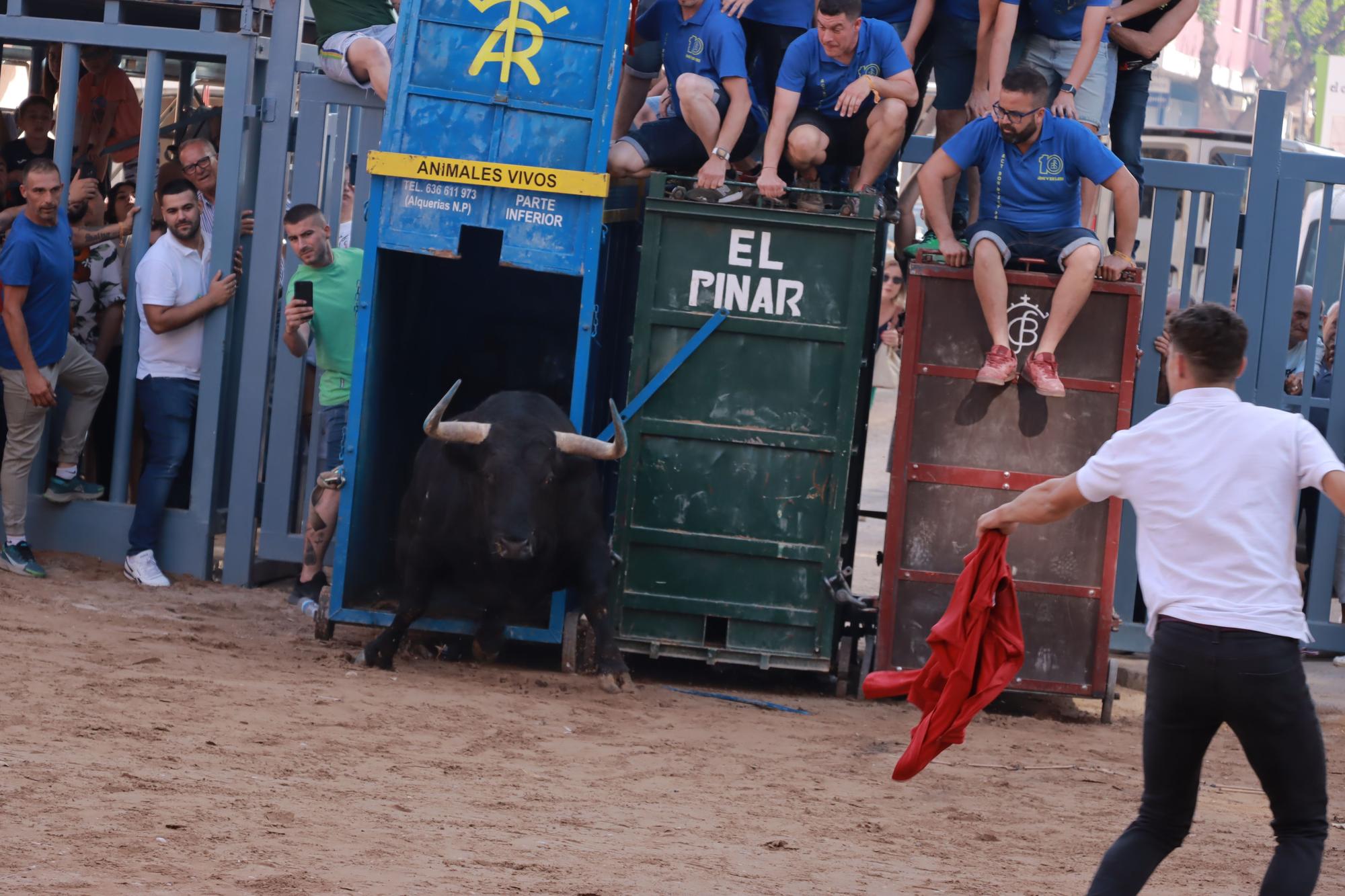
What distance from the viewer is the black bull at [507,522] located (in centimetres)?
803

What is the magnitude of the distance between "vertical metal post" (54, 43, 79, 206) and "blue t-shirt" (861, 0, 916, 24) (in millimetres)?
4703

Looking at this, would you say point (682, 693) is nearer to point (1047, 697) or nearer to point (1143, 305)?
point (1047, 697)

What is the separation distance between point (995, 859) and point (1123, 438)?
1870 mm

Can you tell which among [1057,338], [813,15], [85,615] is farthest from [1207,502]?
[85,615]

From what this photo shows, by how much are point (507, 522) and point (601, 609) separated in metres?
0.67

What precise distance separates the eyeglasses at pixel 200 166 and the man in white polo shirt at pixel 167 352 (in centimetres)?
17

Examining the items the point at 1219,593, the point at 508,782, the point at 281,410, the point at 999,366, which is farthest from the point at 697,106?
the point at 1219,593

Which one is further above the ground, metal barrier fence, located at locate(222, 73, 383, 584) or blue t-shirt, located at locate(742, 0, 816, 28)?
blue t-shirt, located at locate(742, 0, 816, 28)

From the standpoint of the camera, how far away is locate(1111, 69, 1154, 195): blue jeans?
877 centimetres

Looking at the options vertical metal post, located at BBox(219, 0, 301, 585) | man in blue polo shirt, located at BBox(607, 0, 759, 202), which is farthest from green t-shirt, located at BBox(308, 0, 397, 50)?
man in blue polo shirt, located at BBox(607, 0, 759, 202)

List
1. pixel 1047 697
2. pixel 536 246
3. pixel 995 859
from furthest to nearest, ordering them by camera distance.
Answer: pixel 1047 697
pixel 536 246
pixel 995 859

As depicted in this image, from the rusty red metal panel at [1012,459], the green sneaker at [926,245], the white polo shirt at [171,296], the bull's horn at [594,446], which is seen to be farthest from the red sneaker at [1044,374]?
the white polo shirt at [171,296]

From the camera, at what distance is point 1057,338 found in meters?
7.65

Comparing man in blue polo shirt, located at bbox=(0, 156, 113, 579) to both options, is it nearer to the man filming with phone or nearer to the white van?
the man filming with phone
